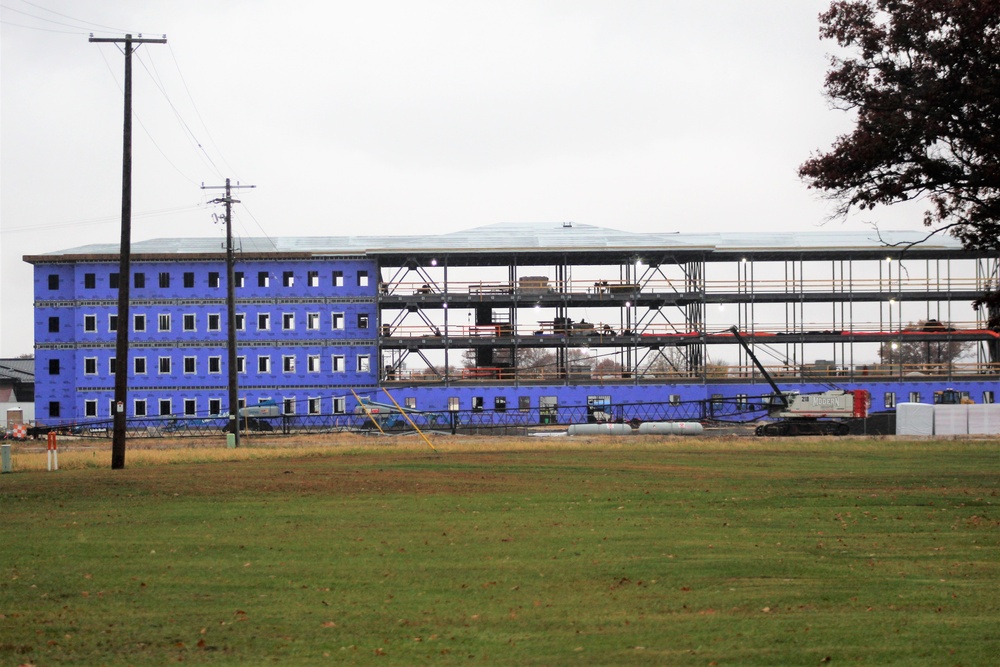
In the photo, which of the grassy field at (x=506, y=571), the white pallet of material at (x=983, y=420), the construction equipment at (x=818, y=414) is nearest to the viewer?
the grassy field at (x=506, y=571)

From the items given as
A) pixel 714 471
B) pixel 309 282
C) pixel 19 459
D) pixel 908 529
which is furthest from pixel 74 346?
pixel 908 529

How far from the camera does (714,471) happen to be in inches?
1188

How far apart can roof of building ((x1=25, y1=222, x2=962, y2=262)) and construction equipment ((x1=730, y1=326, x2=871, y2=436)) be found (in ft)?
47.2

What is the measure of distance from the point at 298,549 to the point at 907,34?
51.1 feet

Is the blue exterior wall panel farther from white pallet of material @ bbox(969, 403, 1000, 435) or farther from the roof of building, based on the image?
white pallet of material @ bbox(969, 403, 1000, 435)

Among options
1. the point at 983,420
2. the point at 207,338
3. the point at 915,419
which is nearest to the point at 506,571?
the point at 915,419

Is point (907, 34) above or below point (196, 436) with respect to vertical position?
above

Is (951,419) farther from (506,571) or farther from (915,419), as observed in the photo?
(506,571)

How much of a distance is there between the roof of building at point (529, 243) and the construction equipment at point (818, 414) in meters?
14.4

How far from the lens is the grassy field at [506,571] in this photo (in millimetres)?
9602

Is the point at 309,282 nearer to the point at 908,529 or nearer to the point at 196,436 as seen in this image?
the point at 196,436

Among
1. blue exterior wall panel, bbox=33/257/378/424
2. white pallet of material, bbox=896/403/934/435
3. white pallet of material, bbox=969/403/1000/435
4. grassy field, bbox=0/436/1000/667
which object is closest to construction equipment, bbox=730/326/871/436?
white pallet of material, bbox=896/403/934/435

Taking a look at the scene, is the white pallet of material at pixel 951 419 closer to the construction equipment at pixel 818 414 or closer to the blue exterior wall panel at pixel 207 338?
the construction equipment at pixel 818 414

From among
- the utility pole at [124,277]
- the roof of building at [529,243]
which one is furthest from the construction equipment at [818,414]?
the utility pole at [124,277]
